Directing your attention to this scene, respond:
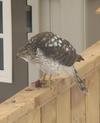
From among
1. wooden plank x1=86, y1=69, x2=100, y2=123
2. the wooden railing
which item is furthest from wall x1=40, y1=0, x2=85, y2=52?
wooden plank x1=86, y1=69, x2=100, y2=123

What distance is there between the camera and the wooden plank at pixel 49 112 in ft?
3.65

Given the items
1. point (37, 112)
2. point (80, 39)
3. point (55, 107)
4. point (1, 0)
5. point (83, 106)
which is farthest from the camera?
point (1, 0)

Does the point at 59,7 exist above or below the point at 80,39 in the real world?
above

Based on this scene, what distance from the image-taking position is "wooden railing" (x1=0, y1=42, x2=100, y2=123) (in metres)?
0.98

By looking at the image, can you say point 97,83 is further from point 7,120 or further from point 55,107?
point 7,120

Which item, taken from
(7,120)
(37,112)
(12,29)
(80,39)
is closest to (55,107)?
(37,112)

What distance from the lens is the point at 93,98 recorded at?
1423 millimetres

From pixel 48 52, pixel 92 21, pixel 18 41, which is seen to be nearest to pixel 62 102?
pixel 48 52

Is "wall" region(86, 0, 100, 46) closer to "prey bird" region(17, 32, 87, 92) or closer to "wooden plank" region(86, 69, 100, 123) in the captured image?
"wooden plank" region(86, 69, 100, 123)

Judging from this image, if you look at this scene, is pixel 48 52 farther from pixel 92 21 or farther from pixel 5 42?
pixel 5 42

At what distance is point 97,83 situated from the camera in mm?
1431

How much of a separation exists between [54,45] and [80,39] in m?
1.12

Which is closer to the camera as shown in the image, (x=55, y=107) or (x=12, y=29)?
(x=55, y=107)

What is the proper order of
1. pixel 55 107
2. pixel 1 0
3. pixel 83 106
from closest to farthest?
pixel 55 107
pixel 83 106
pixel 1 0
